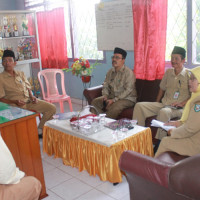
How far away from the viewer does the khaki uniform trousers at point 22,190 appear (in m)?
1.71

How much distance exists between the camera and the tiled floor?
2.49 metres

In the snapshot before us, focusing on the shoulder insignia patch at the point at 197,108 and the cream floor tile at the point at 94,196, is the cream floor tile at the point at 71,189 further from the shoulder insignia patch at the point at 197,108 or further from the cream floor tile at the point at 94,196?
the shoulder insignia patch at the point at 197,108

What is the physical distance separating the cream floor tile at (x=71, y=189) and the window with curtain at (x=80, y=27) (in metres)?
2.99

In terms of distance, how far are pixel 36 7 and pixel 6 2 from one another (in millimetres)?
1112

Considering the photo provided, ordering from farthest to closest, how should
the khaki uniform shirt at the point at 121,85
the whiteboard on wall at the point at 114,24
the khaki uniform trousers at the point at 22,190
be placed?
the whiteboard on wall at the point at 114,24
the khaki uniform shirt at the point at 121,85
the khaki uniform trousers at the point at 22,190

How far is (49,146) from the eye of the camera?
3.29 m

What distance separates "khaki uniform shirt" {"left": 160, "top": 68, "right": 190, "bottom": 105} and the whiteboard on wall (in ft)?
3.59

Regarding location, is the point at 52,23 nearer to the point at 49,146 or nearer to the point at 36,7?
the point at 36,7

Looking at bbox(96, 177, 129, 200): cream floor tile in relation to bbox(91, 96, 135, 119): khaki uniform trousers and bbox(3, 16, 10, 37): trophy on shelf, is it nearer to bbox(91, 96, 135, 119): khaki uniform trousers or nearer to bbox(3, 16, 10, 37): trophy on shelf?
bbox(91, 96, 135, 119): khaki uniform trousers

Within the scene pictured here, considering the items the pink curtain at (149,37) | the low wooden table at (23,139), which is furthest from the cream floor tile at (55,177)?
the pink curtain at (149,37)

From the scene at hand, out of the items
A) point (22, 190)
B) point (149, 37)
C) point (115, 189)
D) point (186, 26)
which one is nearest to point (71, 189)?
point (115, 189)

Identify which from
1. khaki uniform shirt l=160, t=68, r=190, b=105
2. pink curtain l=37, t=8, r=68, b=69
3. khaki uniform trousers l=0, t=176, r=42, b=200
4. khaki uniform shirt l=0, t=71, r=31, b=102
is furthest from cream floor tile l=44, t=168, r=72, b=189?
pink curtain l=37, t=8, r=68, b=69

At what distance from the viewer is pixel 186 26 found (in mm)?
3803

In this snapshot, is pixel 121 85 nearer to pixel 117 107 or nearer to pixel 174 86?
pixel 117 107
